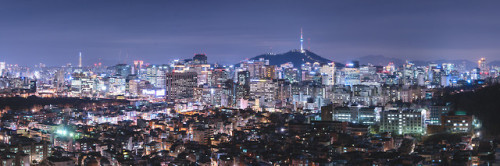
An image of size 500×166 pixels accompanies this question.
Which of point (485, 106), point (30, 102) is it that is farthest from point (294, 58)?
point (485, 106)

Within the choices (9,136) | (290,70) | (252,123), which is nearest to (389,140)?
(252,123)

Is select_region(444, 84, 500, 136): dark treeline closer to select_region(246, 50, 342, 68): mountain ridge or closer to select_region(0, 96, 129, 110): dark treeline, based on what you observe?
select_region(0, 96, 129, 110): dark treeline

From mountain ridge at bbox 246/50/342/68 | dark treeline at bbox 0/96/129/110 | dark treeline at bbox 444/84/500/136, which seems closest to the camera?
dark treeline at bbox 444/84/500/136

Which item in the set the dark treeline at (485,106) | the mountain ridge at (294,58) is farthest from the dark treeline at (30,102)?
the mountain ridge at (294,58)

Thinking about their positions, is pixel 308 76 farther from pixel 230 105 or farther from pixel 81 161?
pixel 81 161

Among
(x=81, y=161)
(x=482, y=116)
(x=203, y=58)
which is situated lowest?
(x=81, y=161)

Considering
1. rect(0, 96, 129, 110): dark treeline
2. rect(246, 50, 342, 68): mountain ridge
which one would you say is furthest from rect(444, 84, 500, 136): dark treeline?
rect(246, 50, 342, 68): mountain ridge

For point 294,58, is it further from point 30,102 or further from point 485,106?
point 485,106

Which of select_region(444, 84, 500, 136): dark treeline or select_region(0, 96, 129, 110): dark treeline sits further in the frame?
select_region(0, 96, 129, 110): dark treeline
